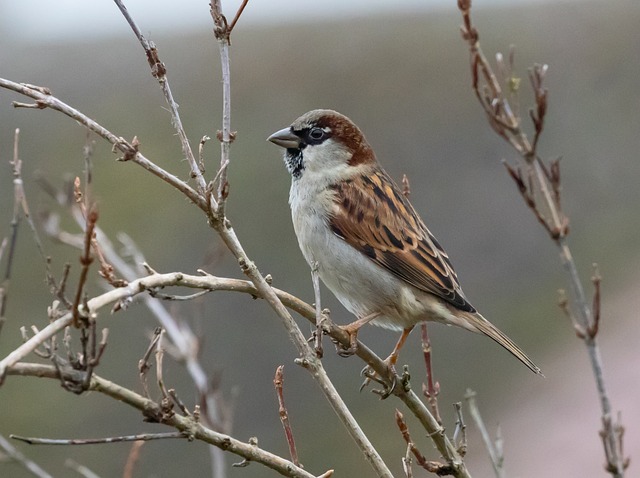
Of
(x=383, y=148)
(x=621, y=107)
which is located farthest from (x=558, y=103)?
(x=383, y=148)

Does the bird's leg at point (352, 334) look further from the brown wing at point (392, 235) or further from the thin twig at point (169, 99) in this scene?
the thin twig at point (169, 99)

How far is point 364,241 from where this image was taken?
486cm

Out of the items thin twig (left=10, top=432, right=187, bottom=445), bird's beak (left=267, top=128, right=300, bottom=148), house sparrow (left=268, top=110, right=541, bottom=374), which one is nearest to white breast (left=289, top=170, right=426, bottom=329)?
house sparrow (left=268, top=110, right=541, bottom=374)

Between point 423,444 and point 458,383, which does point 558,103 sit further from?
point 423,444

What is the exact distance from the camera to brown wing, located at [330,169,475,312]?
4812 millimetres

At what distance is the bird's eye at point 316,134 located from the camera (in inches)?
204

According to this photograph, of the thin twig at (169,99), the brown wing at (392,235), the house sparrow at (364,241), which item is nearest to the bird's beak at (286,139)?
the house sparrow at (364,241)

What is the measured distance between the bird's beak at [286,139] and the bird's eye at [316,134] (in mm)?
84

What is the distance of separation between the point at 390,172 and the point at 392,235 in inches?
449

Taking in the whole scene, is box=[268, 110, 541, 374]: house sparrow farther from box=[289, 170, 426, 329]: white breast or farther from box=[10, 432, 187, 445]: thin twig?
box=[10, 432, 187, 445]: thin twig

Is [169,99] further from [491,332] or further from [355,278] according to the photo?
[491,332]

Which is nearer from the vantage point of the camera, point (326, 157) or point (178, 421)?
point (178, 421)

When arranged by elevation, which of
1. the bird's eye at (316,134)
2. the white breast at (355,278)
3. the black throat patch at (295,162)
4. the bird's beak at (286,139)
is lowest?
the white breast at (355,278)

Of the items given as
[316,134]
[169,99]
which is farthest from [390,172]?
[169,99]
